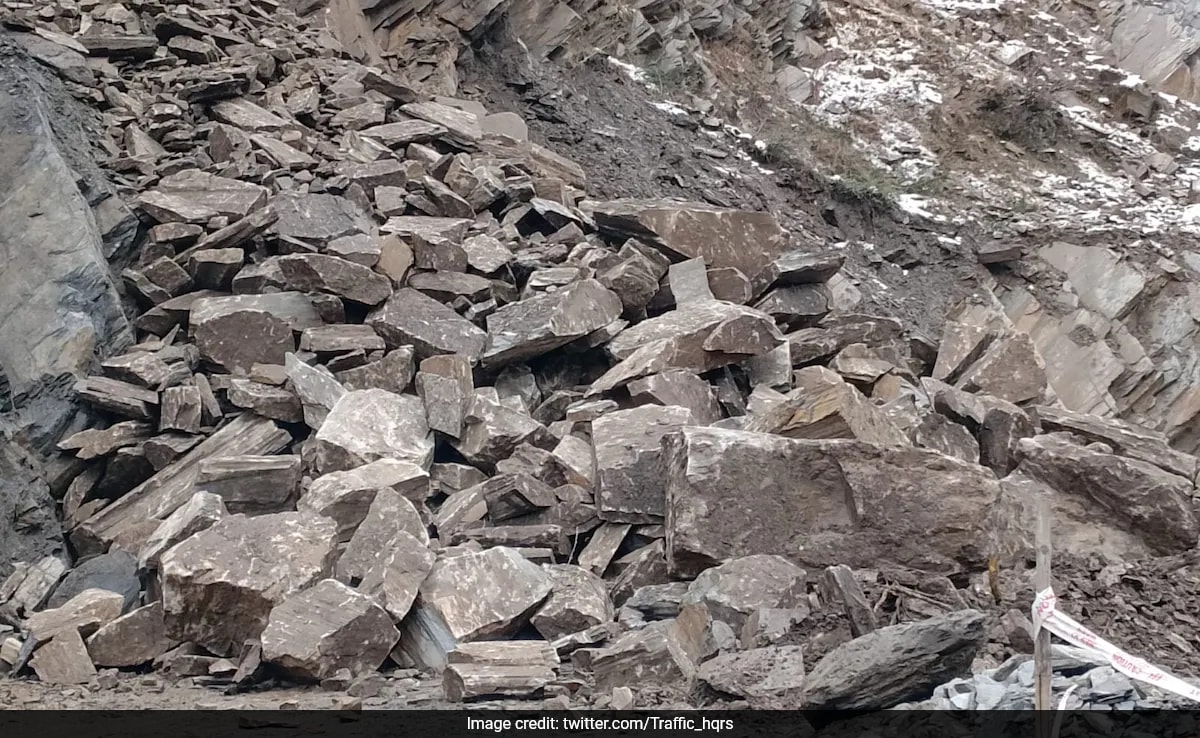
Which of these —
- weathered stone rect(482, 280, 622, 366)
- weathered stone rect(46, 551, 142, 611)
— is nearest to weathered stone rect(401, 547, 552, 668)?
weathered stone rect(46, 551, 142, 611)

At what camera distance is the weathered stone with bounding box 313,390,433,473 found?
5770mm

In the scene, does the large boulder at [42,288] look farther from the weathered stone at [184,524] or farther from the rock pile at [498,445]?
the weathered stone at [184,524]

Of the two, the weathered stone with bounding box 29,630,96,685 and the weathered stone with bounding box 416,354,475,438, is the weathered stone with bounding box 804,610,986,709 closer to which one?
the weathered stone with bounding box 416,354,475,438

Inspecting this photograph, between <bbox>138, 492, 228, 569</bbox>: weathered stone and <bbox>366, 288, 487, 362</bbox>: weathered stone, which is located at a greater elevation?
<bbox>366, 288, 487, 362</bbox>: weathered stone

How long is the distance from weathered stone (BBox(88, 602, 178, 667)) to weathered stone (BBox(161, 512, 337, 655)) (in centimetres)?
10

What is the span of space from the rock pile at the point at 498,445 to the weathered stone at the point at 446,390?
0.05 feet

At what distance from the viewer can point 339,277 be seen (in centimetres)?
689

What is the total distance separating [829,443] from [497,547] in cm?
173

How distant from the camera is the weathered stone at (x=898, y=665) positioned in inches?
135

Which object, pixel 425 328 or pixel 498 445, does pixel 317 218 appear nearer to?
pixel 425 328

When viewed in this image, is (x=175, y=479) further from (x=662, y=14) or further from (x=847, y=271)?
(x=662, y=14)

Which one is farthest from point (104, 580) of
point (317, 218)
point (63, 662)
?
point (317, 218)

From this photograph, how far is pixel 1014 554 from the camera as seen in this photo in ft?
17.0

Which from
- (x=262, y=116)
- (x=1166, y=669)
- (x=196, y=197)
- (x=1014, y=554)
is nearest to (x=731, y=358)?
(x=1014, y=554)
